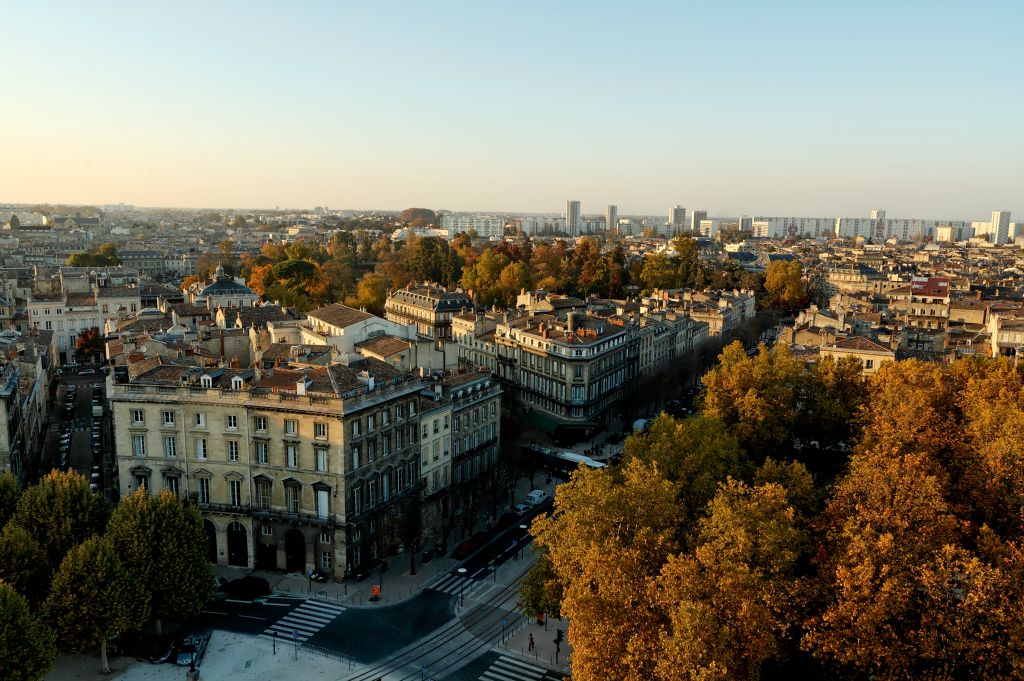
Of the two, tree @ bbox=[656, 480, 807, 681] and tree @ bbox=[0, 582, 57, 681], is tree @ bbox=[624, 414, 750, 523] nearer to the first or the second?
tree @ bbox=[656, 480, 807, 681]

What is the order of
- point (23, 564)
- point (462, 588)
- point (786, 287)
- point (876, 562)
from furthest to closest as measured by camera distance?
1. point (786, 287)
2. point (462, 588)
3. point (23, 564)
4. point (876, 562)

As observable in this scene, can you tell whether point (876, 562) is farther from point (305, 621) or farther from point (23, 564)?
point (23, 564)

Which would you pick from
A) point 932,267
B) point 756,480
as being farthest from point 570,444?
point 932,267

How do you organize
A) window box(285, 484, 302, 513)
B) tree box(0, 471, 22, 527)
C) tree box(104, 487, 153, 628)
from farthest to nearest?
window box(285, 484, 302, 513) < tree box(0, 471, 22, 527) < tree box(104, 487, 153, 628)

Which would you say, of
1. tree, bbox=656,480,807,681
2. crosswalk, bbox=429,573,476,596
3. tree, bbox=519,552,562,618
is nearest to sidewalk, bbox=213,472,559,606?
crosswalk, bbox=429,573,476,596

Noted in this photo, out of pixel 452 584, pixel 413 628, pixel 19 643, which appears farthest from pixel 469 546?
pixel 19 643

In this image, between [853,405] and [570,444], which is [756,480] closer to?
[853,405]
